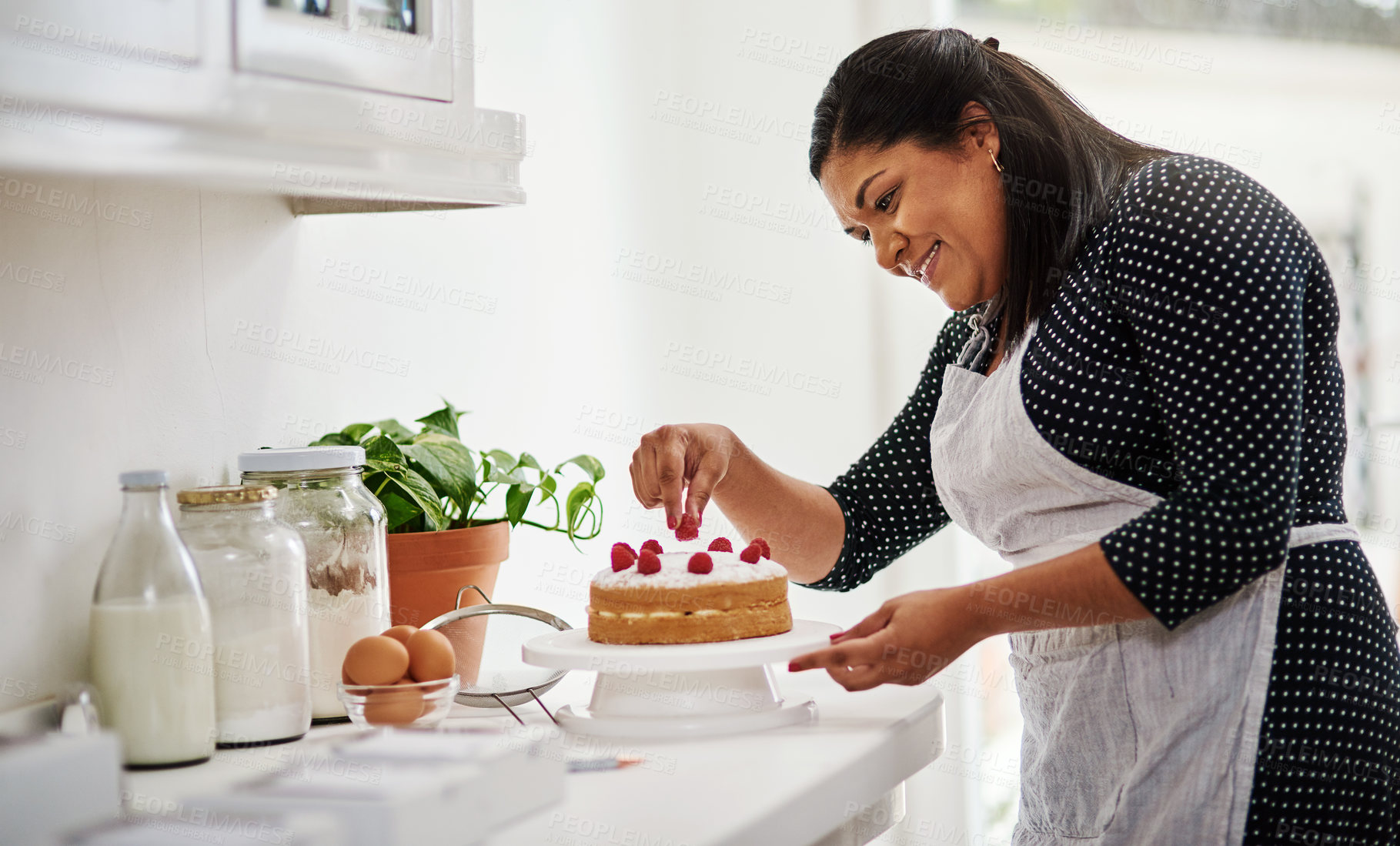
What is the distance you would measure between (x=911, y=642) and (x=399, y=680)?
1.49 ft

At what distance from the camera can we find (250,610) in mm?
1019

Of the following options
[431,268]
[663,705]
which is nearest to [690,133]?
[431,268]

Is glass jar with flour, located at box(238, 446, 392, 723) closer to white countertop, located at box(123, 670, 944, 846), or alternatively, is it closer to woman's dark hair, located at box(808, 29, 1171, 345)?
white countertop, located at box(123, 670, 944, 846)

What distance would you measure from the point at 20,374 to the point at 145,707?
0.32 metres

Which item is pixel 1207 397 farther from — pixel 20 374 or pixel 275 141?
pixel 20 374

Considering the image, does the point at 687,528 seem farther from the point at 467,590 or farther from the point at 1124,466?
the point at 1124,466

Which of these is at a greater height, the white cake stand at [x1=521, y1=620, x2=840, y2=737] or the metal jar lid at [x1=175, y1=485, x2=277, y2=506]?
the metal jar lid at [x1=175, y1=485, x2=277, y2=506]

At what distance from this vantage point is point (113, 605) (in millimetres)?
934

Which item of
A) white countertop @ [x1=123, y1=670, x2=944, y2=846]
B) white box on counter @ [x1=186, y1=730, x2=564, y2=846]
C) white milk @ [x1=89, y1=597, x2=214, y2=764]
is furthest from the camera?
white milk @ [x1=89, y1=597, x2=214, y2=764]

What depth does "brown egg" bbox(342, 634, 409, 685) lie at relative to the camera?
1023 millimetres

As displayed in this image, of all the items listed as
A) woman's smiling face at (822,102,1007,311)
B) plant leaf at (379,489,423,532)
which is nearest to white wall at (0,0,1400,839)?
plant leaf at (379,489,423,532)

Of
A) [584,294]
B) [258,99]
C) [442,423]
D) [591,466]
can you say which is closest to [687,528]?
[591,466]

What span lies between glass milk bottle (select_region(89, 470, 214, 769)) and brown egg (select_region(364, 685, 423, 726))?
0.46 ft

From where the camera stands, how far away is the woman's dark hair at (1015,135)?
1.19m
